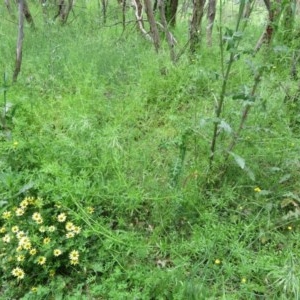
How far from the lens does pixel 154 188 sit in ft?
7.68

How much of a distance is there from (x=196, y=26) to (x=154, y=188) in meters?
2.66

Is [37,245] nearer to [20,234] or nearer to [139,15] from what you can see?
[20,234]

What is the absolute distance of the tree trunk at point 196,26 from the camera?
162 inches

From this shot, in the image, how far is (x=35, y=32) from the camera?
5055 millimetres

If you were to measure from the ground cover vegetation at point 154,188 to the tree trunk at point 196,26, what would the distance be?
0.76 m

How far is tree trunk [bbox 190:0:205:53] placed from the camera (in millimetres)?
4113

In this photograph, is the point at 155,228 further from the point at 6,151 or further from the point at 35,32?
the point at 35,32

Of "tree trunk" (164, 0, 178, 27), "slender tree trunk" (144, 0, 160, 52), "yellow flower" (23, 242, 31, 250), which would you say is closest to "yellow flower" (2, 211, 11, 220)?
"yellow flower" (23, 242, 31, 250)

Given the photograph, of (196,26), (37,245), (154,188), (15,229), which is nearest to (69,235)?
(37,245)

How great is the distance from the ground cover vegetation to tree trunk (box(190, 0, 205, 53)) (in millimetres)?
761

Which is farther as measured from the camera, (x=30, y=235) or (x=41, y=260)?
(x=30, y=235)

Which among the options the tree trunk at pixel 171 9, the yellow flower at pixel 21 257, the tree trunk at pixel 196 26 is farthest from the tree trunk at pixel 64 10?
the yellow flower at pixel 21 257

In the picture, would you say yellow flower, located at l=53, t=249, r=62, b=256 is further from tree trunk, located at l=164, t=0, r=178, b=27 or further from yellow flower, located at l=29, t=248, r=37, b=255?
tree trunk, located at l=164, t=0, r=178, b=27

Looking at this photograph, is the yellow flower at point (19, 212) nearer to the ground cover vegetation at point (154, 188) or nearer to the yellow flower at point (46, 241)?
the ground cover vegetation at point (154, 188)
